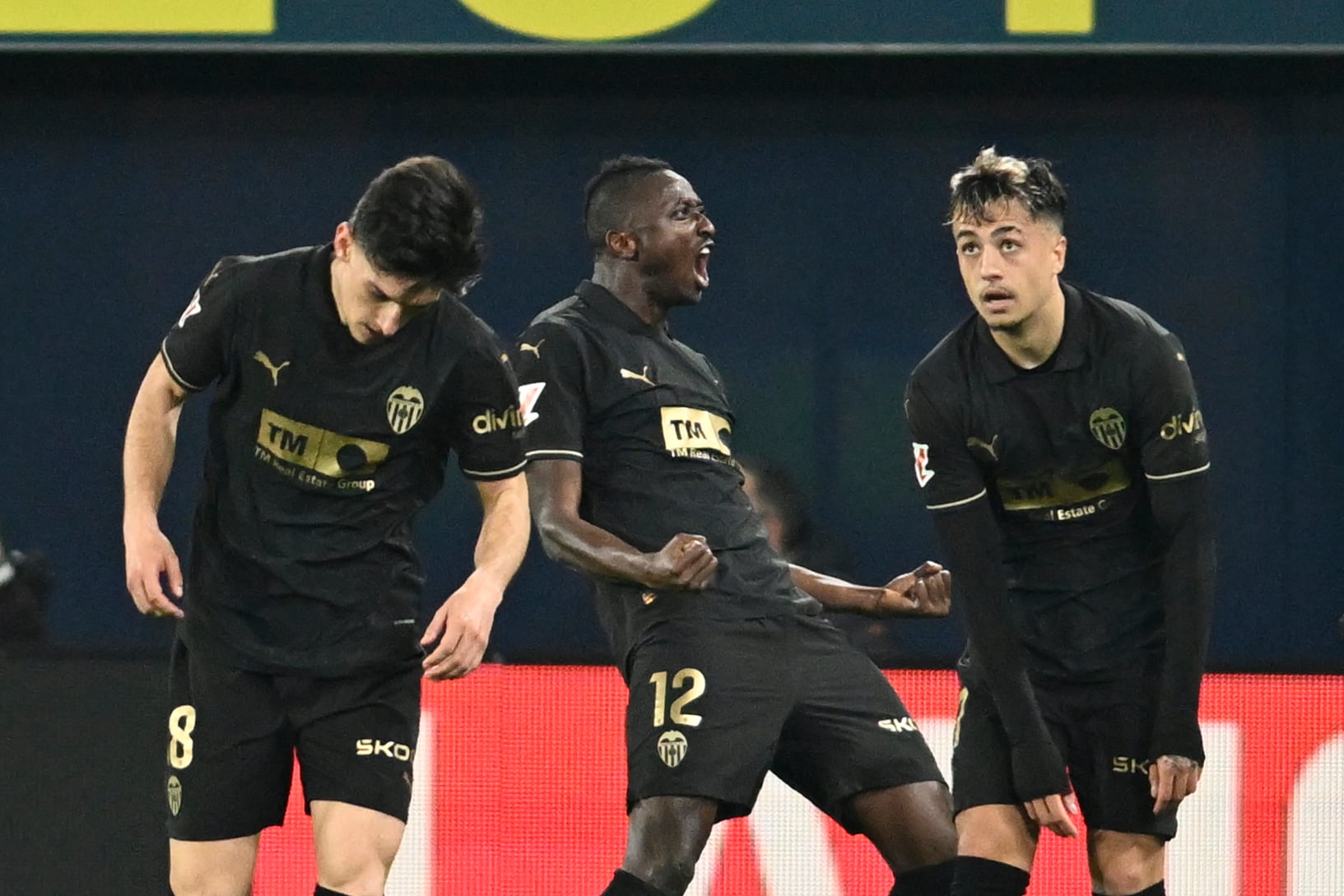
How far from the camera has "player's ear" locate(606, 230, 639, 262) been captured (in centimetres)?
491

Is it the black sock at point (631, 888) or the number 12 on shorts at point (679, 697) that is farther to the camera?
the number 12 on shorts at point (679, 697)

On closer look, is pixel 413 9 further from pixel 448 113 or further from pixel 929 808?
pixel 929 808

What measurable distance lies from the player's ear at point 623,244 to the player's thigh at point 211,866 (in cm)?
158

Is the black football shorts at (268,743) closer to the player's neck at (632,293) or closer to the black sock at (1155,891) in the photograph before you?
the player's neck at (632,293)

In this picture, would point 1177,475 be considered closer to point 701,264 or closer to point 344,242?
point 701,264

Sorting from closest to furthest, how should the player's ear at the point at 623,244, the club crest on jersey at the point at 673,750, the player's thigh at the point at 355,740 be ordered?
the player's thigh at the point at 355,740, the club crest on jersey at the point at 673,750, the player's ear at the point at 623,244

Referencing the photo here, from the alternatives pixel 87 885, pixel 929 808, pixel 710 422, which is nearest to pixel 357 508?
pixel 710 422

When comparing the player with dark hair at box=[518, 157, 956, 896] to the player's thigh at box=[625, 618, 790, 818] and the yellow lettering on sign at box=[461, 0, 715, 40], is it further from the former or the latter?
the yellow lettering on sign at box=[461, 0, 715, 40]

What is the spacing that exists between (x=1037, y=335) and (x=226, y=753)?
1.83 m

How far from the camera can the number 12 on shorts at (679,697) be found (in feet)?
14.7

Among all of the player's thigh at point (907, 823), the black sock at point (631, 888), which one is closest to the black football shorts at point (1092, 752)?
the player's thigh at point (907, 823)

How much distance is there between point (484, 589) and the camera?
13.1 ft

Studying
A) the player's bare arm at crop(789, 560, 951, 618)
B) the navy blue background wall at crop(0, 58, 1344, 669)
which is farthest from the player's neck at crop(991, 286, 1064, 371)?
the navy blue background wall at crop(0, 58, 1344, 669)

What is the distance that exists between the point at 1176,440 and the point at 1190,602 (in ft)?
1.06
